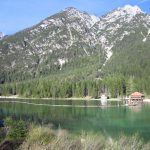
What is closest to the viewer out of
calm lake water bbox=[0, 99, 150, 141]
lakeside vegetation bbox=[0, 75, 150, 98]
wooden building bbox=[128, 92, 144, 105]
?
calm lake water bbox=[0, 99, 150, 141]

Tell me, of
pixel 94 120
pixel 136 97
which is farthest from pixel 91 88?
pixel 94 120

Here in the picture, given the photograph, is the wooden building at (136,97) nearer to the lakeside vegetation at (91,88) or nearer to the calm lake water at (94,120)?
the lakeside vegetation at (91,88)

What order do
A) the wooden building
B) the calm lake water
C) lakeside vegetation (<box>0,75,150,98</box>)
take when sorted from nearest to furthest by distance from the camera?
the calm lake water, the wooden building, lakeside vegetation (<box>0,75,150,98</box>)

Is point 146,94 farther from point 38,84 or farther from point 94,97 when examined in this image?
point 38,84

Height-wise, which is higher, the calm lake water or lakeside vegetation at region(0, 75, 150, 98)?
lakeside vegetation at region(0, 75, 150, 98)

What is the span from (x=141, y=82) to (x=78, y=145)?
14719 centimetres

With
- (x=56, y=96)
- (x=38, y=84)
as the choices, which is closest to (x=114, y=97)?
(x=56, y=96)

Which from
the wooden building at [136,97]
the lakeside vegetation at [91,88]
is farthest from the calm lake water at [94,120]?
the lakeside vegetation at [91,88]

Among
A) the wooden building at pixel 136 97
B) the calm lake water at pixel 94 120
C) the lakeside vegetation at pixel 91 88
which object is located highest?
the lakeside vegetation at pixel 91 88

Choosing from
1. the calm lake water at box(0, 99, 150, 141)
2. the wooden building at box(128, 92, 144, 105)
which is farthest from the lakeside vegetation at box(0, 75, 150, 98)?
the calm lake water at box(0, 99, 150, 141)

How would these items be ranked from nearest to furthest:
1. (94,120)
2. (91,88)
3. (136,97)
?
1. (94,120)
2. (136,97)
3. (91,88)

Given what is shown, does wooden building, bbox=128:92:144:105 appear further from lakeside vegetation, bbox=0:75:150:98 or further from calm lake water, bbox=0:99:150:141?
calm lake water, bbox=0:99:150:141

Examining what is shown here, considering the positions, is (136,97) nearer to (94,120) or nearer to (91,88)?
(91,88)

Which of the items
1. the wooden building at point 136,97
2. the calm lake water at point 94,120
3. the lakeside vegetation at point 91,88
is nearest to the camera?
the calm lake water at point 94,120
